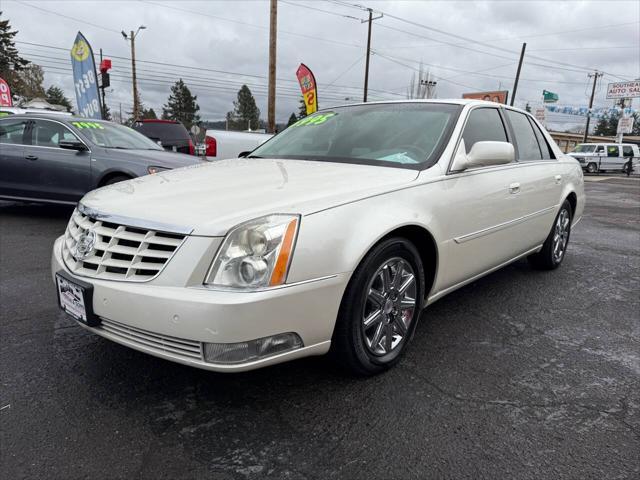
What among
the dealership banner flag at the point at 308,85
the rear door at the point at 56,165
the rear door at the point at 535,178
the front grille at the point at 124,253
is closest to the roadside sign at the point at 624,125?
the dealership banner flag at the point at 308,85

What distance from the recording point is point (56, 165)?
242 inches

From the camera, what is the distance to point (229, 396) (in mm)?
2256

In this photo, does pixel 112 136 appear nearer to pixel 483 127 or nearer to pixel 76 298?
pixel 76 298

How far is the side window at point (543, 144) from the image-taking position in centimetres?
426

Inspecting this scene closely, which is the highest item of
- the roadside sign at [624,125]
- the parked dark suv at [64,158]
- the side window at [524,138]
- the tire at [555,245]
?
the roadside sign at [624,125]

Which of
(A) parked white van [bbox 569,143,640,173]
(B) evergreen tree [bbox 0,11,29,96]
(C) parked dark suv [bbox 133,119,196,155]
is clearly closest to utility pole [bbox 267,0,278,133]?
(C) parked dark suv [bbox 133,119,196,155]

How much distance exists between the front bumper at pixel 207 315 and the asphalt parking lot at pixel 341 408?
1.08 ft

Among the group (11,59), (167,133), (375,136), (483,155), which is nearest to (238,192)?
(375,136)

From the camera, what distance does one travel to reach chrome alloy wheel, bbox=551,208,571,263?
444cm

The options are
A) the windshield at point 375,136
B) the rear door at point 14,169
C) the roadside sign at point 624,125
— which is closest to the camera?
the windshield at point 375,136

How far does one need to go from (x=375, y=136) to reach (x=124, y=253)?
1806 millimetres

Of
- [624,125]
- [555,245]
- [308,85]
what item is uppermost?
[308,85]

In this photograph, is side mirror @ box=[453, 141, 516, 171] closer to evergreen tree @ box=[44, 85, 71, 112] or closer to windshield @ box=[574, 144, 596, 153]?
windshield @ box=[574, 144, 596, 153]

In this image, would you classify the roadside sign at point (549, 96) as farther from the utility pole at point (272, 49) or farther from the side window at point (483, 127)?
the side window at point (483, 127)
